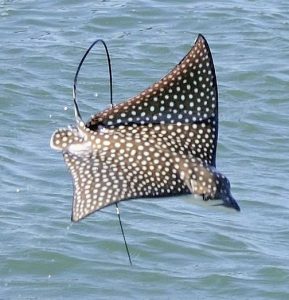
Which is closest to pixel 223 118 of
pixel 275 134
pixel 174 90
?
pixel 275 134

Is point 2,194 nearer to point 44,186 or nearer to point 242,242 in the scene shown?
point 44,186

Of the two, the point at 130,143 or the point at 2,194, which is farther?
the point at 2,194

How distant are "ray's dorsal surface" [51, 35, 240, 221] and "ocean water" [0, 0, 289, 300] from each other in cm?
22

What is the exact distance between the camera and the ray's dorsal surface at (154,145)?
465 cm

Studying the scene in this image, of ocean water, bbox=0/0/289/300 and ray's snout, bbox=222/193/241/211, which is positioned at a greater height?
ray's snout, bbox=222/193/241/211

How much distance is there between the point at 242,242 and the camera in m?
7.55

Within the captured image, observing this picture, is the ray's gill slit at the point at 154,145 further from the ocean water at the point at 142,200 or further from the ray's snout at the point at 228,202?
the ocean water at the point at 142,200

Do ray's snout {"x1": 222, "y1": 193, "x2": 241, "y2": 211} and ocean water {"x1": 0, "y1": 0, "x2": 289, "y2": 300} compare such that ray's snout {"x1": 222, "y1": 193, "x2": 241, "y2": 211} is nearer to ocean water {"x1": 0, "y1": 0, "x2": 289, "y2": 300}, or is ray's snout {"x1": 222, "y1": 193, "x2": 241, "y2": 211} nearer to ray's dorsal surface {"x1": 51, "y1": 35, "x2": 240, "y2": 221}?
ray's dorsal surface {"x1": 51, "y1": 35, "x2": 240, "y2": 221}

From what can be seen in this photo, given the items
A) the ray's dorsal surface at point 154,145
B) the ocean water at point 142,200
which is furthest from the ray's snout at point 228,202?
the ocean water at point 142,200

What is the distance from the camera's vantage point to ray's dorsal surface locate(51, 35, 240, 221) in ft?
15.3

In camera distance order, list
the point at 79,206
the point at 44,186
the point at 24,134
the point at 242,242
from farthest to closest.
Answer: the point at 24,134, the point at 44,186, the point at 242,242, the point at 79,206

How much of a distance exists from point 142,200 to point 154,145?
3173 mm

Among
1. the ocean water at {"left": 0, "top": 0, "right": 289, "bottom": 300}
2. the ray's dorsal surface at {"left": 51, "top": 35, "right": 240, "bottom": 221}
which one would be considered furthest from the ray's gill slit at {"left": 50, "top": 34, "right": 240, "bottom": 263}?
the ocean water at {"left": 0, "top": 0, "right": 289, "bottom": 300}

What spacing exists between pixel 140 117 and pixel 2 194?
3182mm
